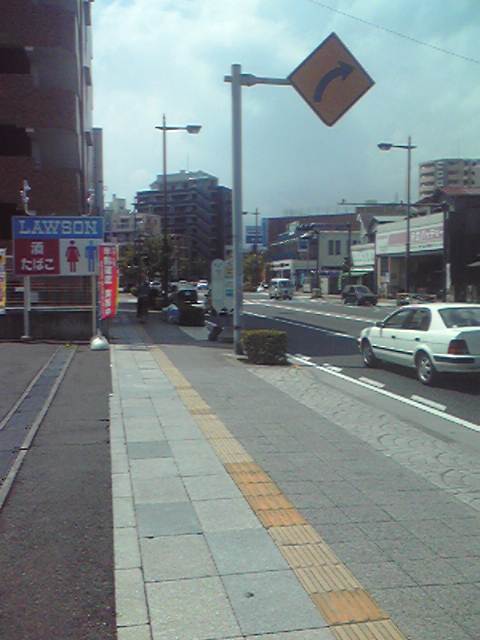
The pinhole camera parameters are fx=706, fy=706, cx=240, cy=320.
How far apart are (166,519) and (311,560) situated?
1222 millimetres

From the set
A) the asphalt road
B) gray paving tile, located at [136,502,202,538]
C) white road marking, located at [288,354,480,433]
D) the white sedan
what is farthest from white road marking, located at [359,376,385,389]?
gray paving tile, located at [136,502,202,538]

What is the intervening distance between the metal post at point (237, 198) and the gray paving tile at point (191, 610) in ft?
39.5

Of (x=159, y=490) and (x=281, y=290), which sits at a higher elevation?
(x=281, y=290)

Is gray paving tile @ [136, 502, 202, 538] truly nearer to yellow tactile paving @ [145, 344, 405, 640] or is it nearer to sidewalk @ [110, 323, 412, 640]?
sidewalk @ [110, 323, 412, 640]

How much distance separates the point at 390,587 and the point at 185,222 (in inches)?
3186

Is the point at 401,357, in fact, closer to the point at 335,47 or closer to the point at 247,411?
the point at 247,411

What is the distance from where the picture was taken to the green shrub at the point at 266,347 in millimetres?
14664

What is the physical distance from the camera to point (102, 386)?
1150 centimetres

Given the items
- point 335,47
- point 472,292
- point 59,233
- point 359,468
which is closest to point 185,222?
point 472,292

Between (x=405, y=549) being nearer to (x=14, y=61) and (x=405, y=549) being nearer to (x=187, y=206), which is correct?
(x=14, y=61)

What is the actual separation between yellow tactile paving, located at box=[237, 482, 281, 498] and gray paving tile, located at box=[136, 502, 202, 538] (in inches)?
22.0

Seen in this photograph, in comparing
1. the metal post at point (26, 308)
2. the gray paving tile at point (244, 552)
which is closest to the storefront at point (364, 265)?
the metal post at point (26, 308)

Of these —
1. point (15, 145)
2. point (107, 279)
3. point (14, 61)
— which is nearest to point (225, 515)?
point (107, 279)

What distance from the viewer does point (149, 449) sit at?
7.18 m
